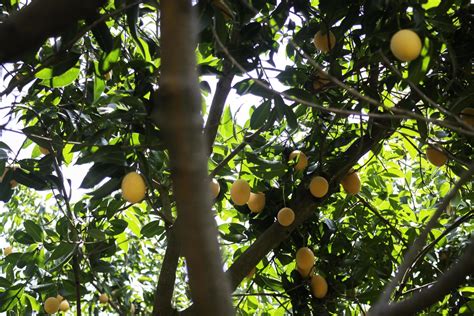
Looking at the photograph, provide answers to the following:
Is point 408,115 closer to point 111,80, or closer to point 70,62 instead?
point 70,62

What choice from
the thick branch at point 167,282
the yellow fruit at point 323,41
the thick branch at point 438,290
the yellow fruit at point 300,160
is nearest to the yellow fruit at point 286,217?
the yellow fruit at point 300,160

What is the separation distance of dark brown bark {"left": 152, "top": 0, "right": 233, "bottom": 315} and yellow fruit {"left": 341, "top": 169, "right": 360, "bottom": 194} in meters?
1.40

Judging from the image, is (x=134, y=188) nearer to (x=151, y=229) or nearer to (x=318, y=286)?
(x=151, y=229)

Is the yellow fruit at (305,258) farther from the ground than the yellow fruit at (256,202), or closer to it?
closer to it

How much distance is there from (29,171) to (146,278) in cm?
159

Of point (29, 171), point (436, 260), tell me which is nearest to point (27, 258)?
point (29, 171)

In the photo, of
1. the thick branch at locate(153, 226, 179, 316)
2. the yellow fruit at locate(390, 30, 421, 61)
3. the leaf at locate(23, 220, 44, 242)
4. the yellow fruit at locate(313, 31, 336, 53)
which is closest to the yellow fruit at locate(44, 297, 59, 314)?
the leaf at locate(23, 220, 44, 242)

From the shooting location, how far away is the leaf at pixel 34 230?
1839 millimetres

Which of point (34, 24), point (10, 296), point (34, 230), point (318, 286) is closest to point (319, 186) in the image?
point (318, 286)

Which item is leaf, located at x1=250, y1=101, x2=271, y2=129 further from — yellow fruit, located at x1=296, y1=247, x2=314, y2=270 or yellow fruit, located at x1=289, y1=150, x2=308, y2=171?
yellow fruit, located at x1=296, y1=247, x2=314, y2=270

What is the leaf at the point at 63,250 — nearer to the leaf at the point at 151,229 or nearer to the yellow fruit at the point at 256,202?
the leaf at the point at 151,229

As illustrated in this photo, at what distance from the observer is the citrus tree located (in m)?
1.30

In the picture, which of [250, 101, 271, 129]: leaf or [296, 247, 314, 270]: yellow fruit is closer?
[250, 101, 271, 129]: leaf

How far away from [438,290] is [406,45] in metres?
0.76
